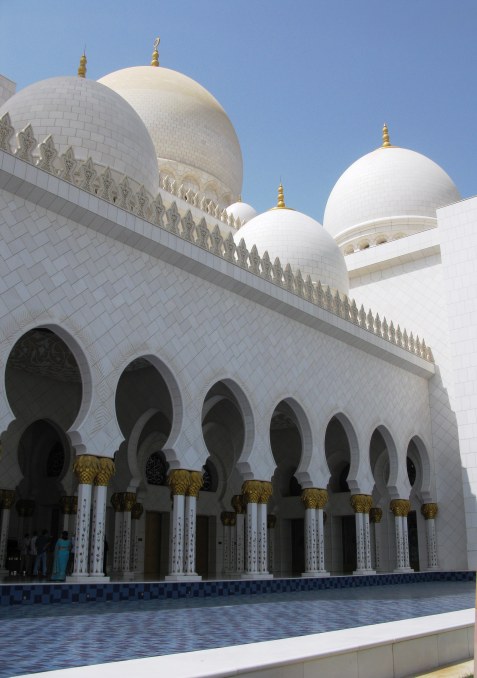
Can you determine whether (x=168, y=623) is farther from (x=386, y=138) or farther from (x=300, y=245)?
(x=386, y=138)

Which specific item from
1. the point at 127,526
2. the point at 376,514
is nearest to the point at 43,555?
the point at 127,526

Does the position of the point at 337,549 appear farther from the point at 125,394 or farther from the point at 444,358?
the point at 125,394

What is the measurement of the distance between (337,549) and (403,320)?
4.14m

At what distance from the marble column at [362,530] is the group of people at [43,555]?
381cm

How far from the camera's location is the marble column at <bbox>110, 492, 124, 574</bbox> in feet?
29.4

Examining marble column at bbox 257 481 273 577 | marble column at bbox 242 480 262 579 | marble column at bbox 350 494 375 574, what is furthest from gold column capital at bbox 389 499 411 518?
marble column at bbox 242 480 262 579

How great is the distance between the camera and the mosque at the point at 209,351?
6227 mm

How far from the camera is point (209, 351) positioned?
7.47 meters

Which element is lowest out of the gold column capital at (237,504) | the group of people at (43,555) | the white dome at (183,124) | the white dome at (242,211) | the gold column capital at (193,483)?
the group of people at (43,555)

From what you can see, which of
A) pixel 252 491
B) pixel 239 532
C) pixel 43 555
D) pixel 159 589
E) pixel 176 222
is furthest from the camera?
pixel 239 532

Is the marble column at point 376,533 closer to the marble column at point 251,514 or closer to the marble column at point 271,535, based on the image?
the marble column at point 271,535

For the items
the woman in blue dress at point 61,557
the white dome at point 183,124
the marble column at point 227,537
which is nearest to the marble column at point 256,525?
the woman in blue dress at point 61,557

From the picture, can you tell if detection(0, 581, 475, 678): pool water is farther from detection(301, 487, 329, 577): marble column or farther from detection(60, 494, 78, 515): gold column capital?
detection(60, 494, 78, 515): gold column capital

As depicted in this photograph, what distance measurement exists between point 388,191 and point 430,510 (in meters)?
6.68
